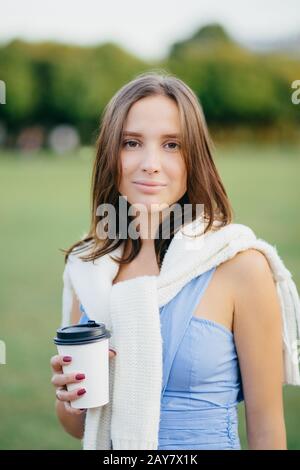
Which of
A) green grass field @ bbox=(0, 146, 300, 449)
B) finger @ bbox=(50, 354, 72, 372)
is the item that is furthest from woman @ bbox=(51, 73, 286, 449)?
green grass field @ bbox=(0, 146, 300, 449)

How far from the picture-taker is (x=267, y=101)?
29.1 meters

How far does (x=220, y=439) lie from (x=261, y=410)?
0.12 meters

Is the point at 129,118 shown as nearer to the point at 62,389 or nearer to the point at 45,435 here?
the point at 62,389

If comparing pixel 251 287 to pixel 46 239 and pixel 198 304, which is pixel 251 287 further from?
pixel 46 239

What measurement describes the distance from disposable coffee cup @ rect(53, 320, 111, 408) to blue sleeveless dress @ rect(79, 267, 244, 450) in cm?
14

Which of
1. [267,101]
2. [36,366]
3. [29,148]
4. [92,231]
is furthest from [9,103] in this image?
[92,231]

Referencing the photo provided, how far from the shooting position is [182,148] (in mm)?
1434

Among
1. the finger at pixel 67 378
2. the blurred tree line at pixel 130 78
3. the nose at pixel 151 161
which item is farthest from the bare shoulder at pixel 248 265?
the blurred tree line at pixel 130 78

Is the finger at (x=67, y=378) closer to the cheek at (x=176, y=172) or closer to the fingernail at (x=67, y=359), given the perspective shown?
the fingernail at (x=67, y=359)

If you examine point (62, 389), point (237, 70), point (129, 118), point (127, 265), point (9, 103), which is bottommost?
point (62, 389)

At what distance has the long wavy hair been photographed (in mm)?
1442

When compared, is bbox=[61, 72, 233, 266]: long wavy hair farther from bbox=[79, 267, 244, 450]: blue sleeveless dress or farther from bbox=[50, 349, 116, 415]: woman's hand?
bbox=[50, 349, 116, 415]: woman's hand

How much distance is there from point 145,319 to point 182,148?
0.39 m

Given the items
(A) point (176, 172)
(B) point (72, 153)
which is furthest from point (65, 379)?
(B) point (72, 153)
